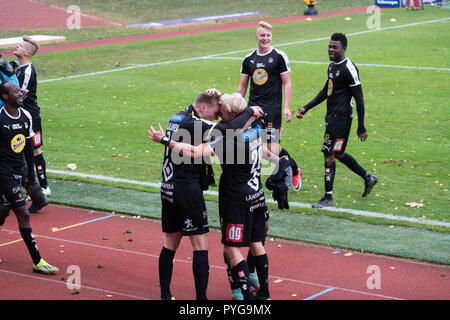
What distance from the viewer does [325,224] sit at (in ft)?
33.0

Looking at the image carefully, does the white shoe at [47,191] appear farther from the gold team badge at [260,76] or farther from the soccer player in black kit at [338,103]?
the soccer player in black kit at [338,103]

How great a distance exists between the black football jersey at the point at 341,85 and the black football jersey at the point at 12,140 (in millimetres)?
4710

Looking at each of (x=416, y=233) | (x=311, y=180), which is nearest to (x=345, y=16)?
(x=311, y=180)

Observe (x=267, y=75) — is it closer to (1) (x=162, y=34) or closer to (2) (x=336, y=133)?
(2) (x=336, y=133)

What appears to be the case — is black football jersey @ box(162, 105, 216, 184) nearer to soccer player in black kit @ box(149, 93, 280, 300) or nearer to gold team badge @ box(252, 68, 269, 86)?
soccer player in black kit @ box(149, 93, 280, 300)

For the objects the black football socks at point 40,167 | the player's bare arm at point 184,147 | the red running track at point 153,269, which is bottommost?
the red running track at point 153,269

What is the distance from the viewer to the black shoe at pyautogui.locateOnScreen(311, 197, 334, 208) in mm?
10827

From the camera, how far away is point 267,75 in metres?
11.0

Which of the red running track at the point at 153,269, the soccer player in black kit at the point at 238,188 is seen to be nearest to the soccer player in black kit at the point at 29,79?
the red running track at the point at 153,269

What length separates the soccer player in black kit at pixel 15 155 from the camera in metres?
8.08

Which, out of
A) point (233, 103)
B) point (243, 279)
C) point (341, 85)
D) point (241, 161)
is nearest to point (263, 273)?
point (243, 279)

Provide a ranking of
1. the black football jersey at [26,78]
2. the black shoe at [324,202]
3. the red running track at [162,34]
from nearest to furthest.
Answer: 1. the black football jersey at [26,78]
2. the black shoe at [324,202]
3. the red running track at [162,34]

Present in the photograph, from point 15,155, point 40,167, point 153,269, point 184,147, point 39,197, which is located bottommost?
point 153,269

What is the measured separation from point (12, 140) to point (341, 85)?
16.4 ft
